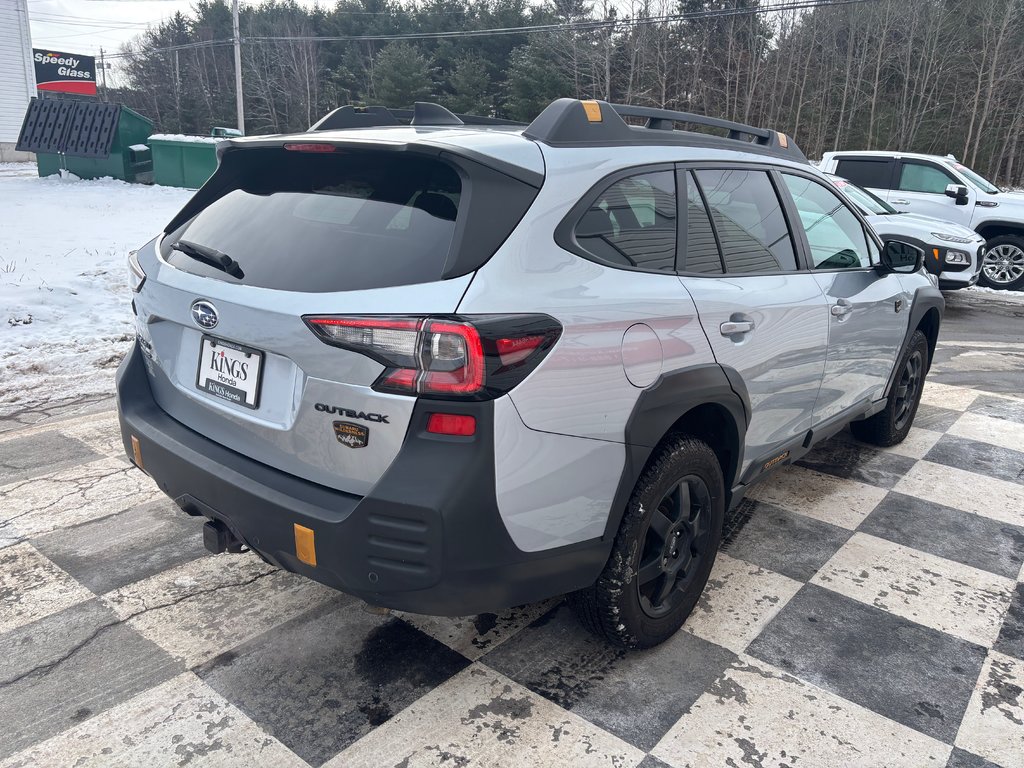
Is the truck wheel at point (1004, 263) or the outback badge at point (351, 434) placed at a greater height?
the outback badge at point (351, 434)

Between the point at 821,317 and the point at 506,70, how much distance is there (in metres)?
44.1

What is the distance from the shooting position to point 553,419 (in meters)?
2.03

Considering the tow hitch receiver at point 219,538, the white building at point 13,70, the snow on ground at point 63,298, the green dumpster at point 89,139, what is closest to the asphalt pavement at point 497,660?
the tow hitch receiver at point 219,538

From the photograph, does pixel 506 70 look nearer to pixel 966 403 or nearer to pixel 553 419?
pixel 966 403

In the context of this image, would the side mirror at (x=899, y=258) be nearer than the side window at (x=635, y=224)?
No

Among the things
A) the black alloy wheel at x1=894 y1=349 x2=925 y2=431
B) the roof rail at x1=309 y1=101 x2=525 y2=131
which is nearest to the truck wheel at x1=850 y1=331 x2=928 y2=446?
the black alloy wheel at x1=894 y1=349 x2=925 y2=431

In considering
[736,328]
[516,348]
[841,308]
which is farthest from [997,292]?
[516,348]

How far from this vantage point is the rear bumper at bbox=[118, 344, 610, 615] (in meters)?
1.91

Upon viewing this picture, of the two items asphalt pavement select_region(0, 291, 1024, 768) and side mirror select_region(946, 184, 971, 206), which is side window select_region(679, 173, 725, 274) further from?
side mirror select_region(946, 184, 971, 206)

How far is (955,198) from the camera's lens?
11.5 meters

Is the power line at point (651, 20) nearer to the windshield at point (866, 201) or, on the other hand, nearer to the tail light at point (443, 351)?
the windshield at point (866, 201)

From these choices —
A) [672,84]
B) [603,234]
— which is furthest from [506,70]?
[603,234]

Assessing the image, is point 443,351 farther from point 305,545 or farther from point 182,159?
point 182,159

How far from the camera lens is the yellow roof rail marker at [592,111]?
241 cm
